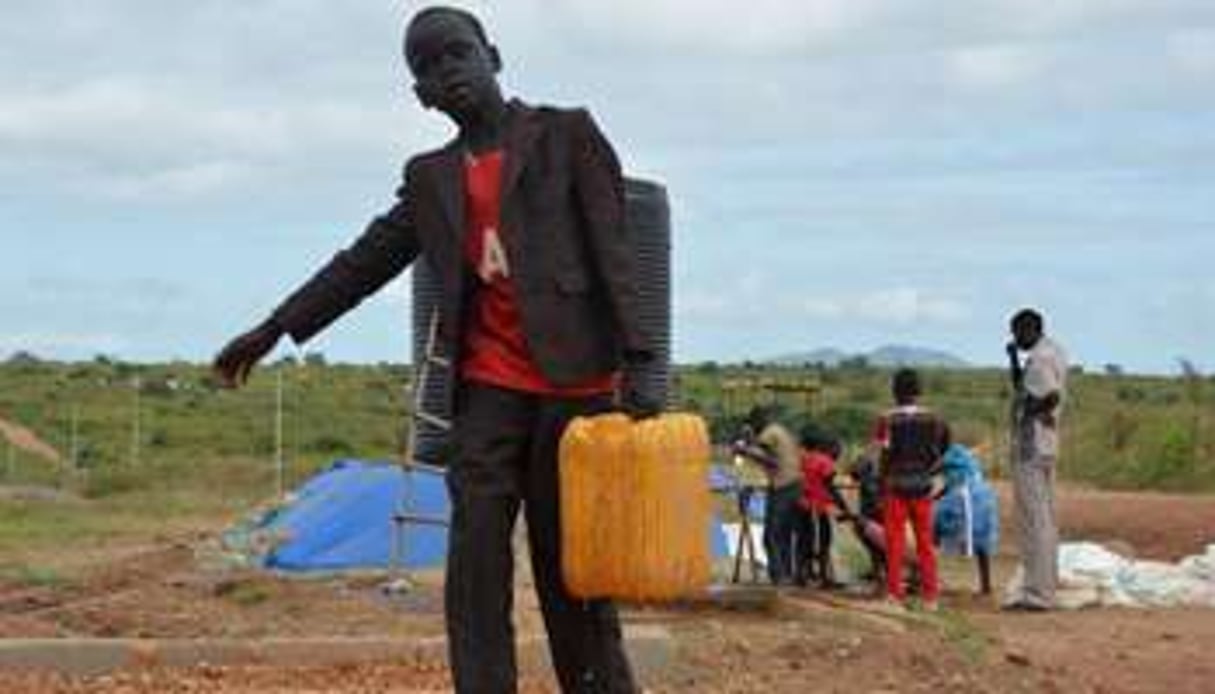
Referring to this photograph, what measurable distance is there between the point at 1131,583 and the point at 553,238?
31.4 feet

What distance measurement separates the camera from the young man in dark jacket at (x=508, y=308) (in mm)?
5754

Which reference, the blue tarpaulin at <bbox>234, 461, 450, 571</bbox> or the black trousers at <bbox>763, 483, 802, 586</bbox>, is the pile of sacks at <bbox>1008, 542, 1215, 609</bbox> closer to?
the black trousers at <bbox>763, 483, 802, 586</bbox>

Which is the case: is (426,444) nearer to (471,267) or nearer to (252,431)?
(471,267)

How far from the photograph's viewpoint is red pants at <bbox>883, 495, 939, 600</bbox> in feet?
44.9

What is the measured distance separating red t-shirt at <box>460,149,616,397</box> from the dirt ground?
10.9 ft

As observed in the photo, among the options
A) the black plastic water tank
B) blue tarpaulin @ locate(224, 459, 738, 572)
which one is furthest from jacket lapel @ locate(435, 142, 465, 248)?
blue tarpaulin @ locate(224, 459, 738, 572)

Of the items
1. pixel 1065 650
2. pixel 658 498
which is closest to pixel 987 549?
pixel 1065 650

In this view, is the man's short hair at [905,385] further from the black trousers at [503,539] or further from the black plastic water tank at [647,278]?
the black trousers at [503,539]

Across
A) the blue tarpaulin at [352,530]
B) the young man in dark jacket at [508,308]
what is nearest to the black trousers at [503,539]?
the young man in dark jacket at [508,308]

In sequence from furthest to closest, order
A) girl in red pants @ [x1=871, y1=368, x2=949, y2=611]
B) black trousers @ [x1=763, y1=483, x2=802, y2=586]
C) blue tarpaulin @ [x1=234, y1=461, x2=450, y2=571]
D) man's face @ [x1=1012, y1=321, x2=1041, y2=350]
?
black trousers @ [x1=763, y1=483, x2=802, y2=586] < blue tarpaulin @ [x1=234, y1=461, x2=450, y2=571] < girl in red pants @ [x1=871, y1=368, x2=949, y2=611] < man's face @ [x1=1012, y1=321, x2=1041, y2=350]

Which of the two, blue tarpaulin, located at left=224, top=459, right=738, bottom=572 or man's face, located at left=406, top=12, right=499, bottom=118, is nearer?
man's face, located at left=406, top=12, right=499, bottom=118

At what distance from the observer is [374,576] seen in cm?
1288

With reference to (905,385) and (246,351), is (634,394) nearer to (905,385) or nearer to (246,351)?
(246,351)

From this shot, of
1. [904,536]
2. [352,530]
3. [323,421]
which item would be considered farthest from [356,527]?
[323,421]
